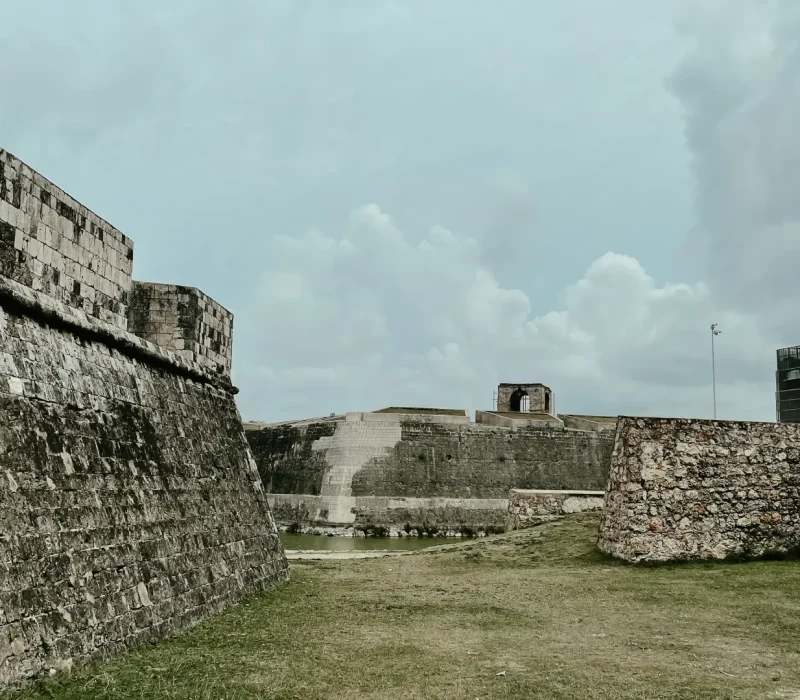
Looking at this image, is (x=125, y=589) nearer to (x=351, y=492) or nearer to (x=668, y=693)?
(x=668, y=693)

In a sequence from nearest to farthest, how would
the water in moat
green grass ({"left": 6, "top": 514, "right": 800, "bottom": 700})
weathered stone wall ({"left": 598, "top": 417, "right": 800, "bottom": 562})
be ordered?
green grass ({"left": 6, "top": 514, "right": 800, "bottom": 700}) → weathered stone wall ({"left": 598, "top": 417, "right": 800, "bottom": 562}) → the water in moat

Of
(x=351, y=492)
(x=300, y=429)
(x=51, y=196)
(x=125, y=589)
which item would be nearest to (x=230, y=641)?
(x=125, y=589)

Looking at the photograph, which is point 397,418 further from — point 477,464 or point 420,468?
point 477,464

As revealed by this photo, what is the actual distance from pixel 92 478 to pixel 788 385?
3926 cm

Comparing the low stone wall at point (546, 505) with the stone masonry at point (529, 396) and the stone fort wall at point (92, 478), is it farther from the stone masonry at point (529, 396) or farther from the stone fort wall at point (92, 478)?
the stone masonry at point (529, 396)

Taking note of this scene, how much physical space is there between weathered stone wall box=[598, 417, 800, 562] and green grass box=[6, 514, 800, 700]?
420 mm

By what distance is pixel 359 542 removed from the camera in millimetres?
21578

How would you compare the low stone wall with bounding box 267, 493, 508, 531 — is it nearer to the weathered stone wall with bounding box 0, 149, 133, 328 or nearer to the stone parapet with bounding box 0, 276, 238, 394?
the stone parapet with bounding box 0, 276, 238, 394

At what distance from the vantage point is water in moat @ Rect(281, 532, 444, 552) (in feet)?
63.2

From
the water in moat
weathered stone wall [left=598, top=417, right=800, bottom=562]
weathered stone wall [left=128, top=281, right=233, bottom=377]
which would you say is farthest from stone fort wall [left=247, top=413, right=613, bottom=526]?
weathered stone wall [left=128, top=281, right=233, bottom=377]

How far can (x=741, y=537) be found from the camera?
1008cm

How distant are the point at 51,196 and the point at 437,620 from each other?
4918mm

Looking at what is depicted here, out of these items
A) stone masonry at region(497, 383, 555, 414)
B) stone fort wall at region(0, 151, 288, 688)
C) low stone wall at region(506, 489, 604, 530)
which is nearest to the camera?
stone fort wall at region(0, 151, 288, 688)

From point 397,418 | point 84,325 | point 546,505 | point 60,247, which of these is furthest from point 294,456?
point 84,325
